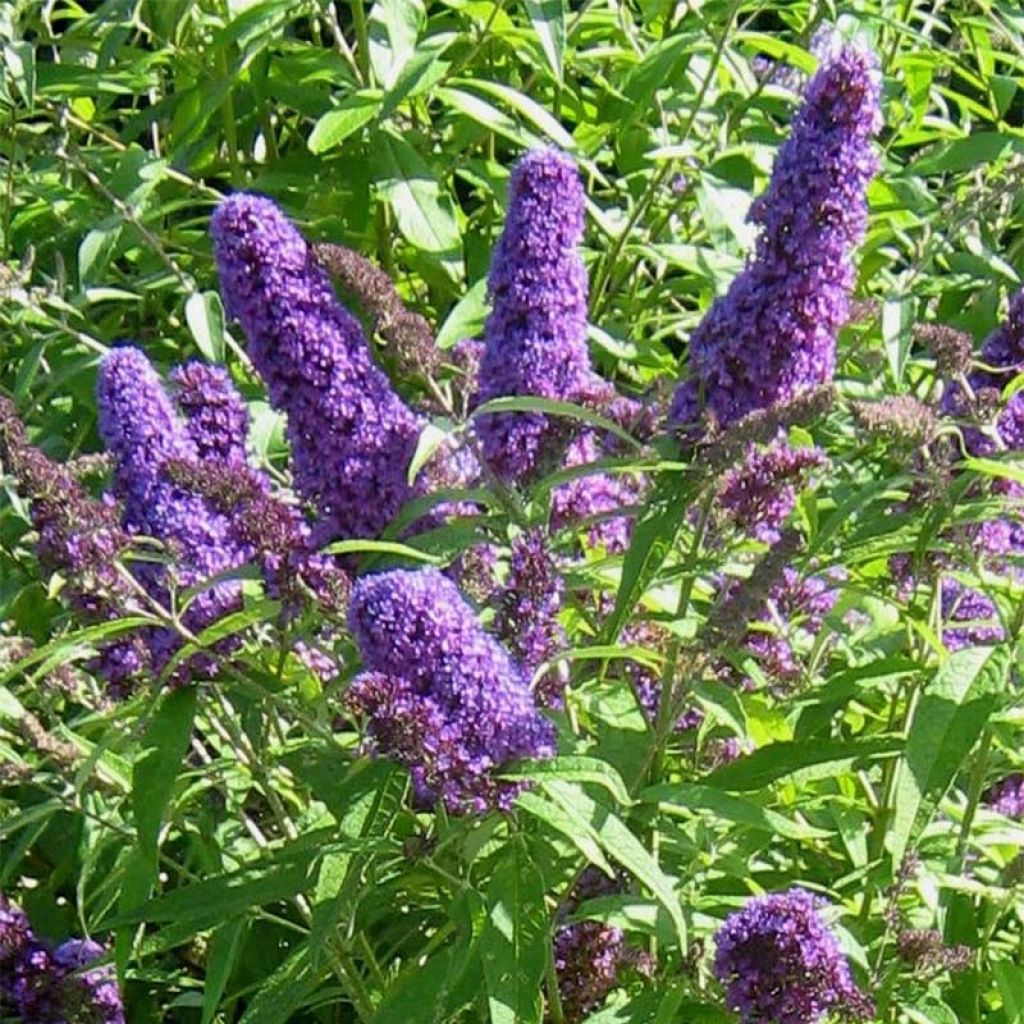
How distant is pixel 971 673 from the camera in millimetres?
2594

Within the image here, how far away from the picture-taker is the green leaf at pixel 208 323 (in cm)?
371

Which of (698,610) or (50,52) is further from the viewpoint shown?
(50,52)

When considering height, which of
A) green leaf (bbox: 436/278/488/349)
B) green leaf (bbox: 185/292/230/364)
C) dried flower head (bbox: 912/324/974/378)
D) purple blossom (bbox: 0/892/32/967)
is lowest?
purple blossom (bbox: 0/892/32/967)

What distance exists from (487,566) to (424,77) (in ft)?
4.23

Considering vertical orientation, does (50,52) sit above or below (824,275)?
below

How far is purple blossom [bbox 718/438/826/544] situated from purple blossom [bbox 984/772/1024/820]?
80 centimetres

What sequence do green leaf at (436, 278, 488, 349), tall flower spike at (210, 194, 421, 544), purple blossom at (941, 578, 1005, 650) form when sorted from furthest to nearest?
green leaf at (436, 278, 488, 349) → purple blossom at (941, 578, 1005, 650) → tall flower spike at (210, 194, 421, 544)

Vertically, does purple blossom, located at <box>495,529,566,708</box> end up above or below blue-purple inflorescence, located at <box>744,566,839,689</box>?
above

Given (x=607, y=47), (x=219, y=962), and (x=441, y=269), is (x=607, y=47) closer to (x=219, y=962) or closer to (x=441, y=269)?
(x=441, y=269)

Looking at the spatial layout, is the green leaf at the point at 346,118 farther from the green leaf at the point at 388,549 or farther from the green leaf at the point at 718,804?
the green leaf at the point at 718,804

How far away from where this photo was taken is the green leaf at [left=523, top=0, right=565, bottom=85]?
3.73 m

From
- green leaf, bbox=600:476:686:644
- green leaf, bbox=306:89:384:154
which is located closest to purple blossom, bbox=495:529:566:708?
green leaf, bbox=600:476:686:644

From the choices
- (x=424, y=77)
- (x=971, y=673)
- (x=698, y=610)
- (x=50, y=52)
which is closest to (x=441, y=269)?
(x=424, y=77)

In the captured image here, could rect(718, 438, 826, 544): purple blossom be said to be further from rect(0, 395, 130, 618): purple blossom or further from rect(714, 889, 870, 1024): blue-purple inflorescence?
rect(0, 395, 130, 618): purple blossom
